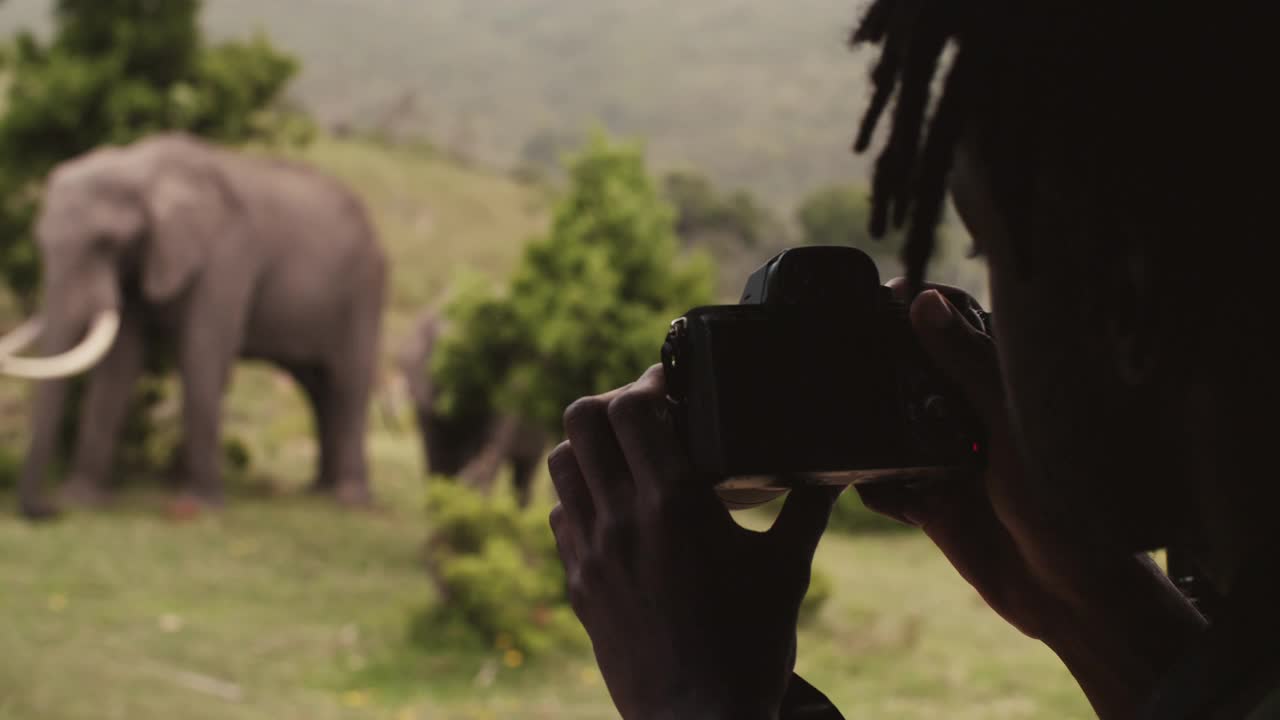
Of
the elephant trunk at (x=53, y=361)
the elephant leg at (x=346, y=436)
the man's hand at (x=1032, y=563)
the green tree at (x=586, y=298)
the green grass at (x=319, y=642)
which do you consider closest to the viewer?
the man's hand at (x=1032, y=563)

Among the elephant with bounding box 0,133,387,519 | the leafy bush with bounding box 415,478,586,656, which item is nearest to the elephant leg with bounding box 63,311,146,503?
the elephant with bounding box 0,133,387,519

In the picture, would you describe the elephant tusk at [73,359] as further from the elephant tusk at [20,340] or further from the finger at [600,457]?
the finger at [600,457]

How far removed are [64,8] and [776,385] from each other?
3.44 meters

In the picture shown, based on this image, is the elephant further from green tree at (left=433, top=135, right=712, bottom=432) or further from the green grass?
green tree at (left=433, top=135, right=712, bottom=432)

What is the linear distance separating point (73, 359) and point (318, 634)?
1.07 metres

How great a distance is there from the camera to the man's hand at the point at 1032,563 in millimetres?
413

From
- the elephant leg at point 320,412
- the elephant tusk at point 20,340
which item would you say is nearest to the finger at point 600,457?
the elephant tusk at point 20,340

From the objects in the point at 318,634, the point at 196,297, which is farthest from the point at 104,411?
the point at 318,634

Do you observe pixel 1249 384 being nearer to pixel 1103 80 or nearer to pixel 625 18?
pixel 1103 80

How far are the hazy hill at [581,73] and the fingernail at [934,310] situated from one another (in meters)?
1.47

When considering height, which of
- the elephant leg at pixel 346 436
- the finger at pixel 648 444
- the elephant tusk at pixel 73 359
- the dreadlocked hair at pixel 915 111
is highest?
the dreadlocked hair at pixel 915 111

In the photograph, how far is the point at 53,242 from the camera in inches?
108

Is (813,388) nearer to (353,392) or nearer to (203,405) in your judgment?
(203,405)

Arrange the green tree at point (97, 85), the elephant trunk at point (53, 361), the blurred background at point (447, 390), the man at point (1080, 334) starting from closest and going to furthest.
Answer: the man at point (1080, 334), the blurred background at point (447, 390), the elephant trunk at point (53, 361), the green tree at point (97, 85)
